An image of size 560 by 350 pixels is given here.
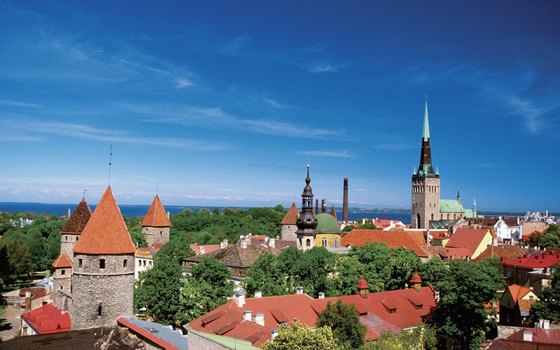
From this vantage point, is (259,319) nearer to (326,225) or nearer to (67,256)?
(67,256)

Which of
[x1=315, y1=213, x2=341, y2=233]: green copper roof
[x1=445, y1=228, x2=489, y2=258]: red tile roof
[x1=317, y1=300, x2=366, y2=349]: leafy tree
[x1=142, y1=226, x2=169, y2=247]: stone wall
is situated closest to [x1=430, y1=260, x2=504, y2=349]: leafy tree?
[x1=317, y1=300, x2=366, y2=349]: leafy tree

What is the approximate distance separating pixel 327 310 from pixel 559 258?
31567 mm

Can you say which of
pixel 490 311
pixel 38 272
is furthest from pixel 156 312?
pixel 38 272

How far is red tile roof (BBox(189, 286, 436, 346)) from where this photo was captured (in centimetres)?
2527

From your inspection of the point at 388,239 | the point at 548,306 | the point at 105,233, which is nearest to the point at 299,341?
the point at 105,233

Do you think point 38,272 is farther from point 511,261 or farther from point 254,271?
point 511,261

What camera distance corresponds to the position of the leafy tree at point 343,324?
25.8 meters

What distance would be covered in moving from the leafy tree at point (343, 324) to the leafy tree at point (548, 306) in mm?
13277

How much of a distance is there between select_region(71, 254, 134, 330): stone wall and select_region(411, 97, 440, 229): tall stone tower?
94.0 meters

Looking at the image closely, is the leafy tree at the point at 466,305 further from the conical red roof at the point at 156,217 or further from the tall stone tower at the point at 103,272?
the conical red roof at the point at 156,217

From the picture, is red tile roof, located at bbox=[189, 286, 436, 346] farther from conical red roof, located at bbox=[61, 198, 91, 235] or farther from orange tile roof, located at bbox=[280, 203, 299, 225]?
orange tile roof, located at bbox=[280, 203, 299, 225]

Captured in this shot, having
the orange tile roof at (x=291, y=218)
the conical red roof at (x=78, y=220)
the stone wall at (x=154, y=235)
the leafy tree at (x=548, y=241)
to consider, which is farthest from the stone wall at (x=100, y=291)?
the leafy tree at (x=548, y=241)

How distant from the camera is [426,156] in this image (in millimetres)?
119562

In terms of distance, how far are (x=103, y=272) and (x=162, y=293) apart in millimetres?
5115
